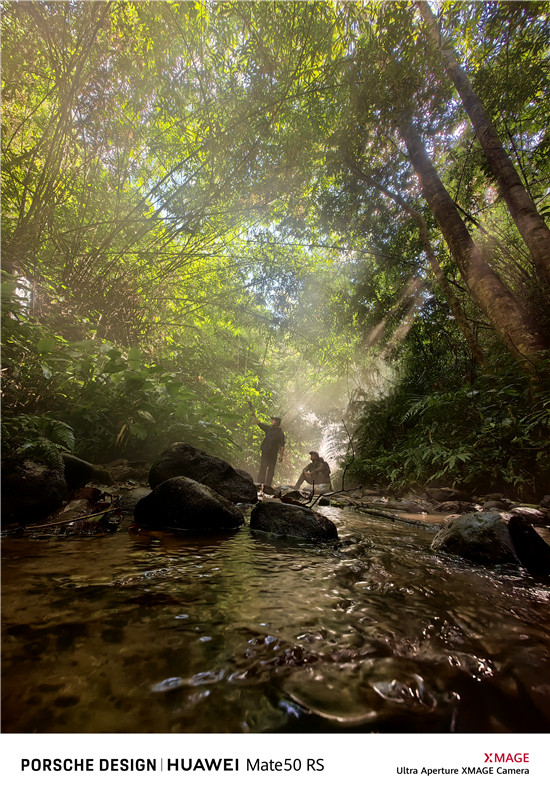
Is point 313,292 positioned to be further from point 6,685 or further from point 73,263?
point 6,685

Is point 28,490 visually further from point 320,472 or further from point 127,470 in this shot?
point 320,472

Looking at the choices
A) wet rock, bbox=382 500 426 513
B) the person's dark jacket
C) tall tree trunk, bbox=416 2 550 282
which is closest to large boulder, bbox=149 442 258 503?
wet rock, bbox=382 500 426 513

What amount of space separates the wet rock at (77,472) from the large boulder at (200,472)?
0.67m

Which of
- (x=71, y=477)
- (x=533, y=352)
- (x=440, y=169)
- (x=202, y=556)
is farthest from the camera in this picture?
(x=440, y=169)

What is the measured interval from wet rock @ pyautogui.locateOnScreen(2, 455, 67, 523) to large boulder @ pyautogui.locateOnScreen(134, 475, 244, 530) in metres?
0.72

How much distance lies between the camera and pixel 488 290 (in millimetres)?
5711

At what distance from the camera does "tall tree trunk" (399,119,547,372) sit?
17.4 feet

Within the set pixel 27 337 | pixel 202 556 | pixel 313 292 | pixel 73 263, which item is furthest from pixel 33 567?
pixel 313 292

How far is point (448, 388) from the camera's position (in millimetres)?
7723

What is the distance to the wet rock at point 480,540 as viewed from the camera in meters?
2.18

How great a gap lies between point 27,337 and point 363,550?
4.72 metres

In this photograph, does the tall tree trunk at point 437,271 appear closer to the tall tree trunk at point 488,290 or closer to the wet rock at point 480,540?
the tall tree trunk at point 488,290

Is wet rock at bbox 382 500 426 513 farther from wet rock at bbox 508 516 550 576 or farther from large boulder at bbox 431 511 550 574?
wet rock at bbox 508 516 550 576
